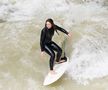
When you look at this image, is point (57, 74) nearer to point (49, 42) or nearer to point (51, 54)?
point (51, 54)

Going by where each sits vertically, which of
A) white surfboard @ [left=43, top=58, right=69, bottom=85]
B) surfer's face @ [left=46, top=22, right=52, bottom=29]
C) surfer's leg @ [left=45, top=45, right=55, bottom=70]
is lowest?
white surfboard @ [left=43, top=58, right=69, bottom=85]

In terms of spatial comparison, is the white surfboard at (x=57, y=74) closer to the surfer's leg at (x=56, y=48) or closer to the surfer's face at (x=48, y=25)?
the surfer's leg at (x=56, y=48)

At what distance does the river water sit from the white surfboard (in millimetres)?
135

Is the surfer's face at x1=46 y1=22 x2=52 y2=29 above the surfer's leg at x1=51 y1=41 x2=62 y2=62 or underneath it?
above

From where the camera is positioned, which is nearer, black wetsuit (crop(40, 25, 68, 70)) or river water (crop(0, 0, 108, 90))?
black wetsuit (crop(40, 25, 68, 70))

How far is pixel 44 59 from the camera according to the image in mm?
8812

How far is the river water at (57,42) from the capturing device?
8.14 meters

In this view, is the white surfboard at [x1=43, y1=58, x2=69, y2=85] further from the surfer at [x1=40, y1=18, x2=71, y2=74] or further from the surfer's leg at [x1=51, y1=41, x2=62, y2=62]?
the surfer's leg at [x1=51, y1=41, x2=62, y2=62]

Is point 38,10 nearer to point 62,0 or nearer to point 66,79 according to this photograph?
point 62,0

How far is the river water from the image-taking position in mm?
8139

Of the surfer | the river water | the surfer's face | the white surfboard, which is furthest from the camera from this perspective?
the river water

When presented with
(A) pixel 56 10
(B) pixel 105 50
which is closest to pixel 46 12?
(A) pixel 56 10

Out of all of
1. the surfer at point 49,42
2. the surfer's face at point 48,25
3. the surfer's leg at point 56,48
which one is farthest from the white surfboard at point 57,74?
the surfer's face at point 48,25

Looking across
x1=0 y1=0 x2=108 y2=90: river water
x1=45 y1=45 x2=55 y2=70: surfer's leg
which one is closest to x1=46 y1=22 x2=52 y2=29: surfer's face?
x1=45 y1=45 x2=55 y2=70: surfer's leg
